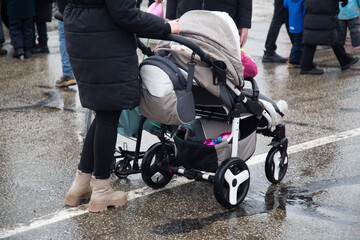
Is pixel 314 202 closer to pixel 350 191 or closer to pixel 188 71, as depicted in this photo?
pixel 350 191

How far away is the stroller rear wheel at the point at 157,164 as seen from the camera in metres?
3.93

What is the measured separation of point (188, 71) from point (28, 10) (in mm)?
6391

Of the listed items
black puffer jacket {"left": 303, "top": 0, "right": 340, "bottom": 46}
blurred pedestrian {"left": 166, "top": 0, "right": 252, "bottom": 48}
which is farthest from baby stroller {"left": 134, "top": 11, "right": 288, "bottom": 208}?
black puffer jacket {"left": 303, "top": 0, "right": 340, "bottom": 46}

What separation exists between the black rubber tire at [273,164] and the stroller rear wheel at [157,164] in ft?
2.30

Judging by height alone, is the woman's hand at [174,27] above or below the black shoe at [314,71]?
above

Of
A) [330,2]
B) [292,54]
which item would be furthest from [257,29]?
[330,2]

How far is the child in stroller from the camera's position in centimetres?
346

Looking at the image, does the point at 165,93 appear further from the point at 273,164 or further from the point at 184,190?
the point at 273,164

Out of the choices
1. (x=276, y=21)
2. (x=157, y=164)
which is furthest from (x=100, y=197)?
(x=276, y=21)

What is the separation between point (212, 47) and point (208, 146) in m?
0.67

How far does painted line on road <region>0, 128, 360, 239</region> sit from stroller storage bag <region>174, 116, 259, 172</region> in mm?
319

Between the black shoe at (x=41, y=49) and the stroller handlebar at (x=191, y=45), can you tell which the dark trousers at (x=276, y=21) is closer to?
the black shoe at (x=41, y=49)

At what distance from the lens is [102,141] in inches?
141

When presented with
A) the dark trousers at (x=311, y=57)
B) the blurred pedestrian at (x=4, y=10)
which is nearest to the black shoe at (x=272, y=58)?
the dark trousers at (x=311, y=57)
